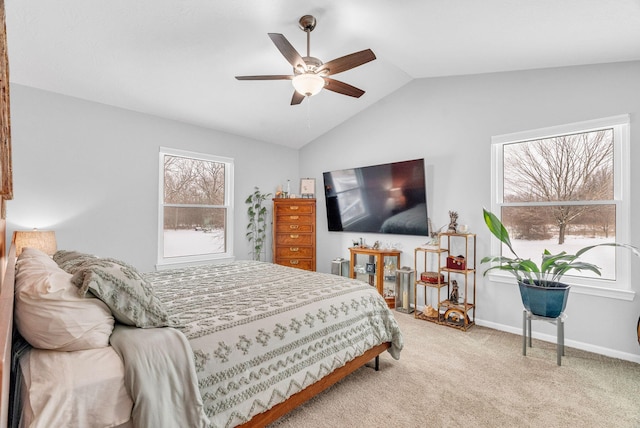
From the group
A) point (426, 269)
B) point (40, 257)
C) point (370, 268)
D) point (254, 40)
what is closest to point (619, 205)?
point (426, 269)

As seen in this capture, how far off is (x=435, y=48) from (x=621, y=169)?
202cm

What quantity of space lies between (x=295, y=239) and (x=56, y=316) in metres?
3.92

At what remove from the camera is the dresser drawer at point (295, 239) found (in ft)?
16.5

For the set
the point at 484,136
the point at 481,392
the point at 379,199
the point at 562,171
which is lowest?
the point at 481,392

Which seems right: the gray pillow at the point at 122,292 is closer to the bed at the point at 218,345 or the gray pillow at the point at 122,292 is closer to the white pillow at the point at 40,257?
the bed at the point at 218,345

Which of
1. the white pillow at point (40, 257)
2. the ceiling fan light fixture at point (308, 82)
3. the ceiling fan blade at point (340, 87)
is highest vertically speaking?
the ceiling fan blade at point (340, 87)


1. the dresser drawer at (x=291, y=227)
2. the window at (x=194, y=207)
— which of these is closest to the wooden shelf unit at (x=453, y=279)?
the dresser drawer at (x=291, y=227)

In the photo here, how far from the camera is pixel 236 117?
4.28 meters

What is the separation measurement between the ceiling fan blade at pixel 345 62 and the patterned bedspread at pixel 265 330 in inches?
69.4

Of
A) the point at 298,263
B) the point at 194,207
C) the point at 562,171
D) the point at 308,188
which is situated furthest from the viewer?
the point at 308,188

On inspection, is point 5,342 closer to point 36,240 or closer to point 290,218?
point 36,240

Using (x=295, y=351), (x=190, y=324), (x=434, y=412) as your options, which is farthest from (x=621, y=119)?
(x=190, y=324)

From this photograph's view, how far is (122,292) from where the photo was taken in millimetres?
1340

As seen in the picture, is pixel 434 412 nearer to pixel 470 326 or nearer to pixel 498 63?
pixel 470 326
